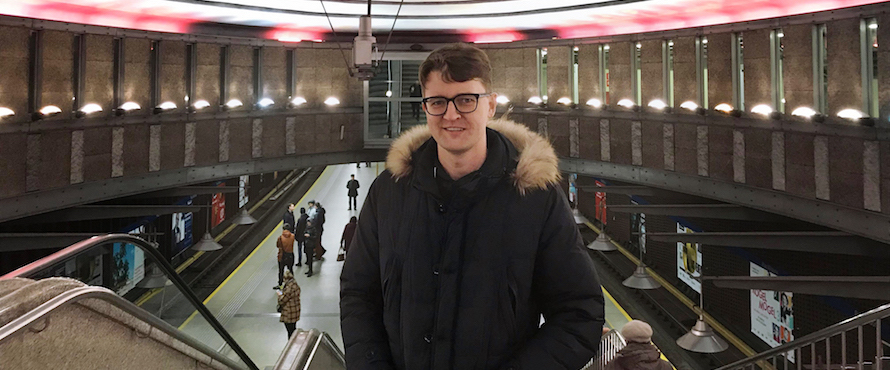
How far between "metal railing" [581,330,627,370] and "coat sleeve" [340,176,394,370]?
294cm

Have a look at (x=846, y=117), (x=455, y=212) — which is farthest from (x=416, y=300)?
(x=846, y=117)

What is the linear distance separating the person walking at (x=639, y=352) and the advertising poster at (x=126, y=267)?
3.32 meters

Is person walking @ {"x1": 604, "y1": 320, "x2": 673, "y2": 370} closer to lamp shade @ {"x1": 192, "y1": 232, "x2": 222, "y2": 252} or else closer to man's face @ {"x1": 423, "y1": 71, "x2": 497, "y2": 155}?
man's face @ {"x1": 423, "y1": 71, "x2": 497, "y2": 155}

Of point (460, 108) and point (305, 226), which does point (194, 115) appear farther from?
point (460, 108)

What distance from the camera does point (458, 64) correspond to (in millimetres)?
2285

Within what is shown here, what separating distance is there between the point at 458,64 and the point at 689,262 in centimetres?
1413

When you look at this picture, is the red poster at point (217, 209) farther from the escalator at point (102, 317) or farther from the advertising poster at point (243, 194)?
the escalator at point (102, 317)

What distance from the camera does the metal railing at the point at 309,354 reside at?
19.6ft

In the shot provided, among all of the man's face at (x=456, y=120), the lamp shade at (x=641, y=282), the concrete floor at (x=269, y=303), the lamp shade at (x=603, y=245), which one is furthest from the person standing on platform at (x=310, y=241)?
the man's face at (x=456, y=120)

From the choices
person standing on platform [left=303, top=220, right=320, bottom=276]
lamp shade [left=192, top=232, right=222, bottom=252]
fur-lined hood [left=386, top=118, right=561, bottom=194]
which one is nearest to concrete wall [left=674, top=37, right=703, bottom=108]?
person standing on platform [left=303, top=220, right=320, bottom=276]

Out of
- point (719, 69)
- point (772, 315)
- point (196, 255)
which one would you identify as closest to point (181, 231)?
point (196, 255)

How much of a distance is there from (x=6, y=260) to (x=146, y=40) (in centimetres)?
437

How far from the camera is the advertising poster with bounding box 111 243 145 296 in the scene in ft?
14.5

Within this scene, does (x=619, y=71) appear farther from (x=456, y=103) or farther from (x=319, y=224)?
(x=456, y=103)
